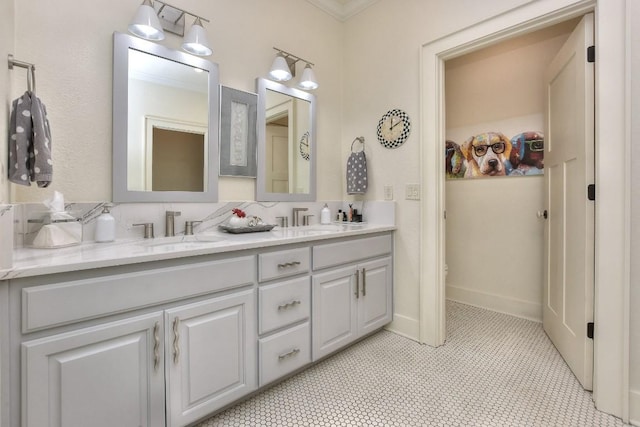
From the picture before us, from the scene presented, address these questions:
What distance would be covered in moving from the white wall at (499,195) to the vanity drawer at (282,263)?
206 cm

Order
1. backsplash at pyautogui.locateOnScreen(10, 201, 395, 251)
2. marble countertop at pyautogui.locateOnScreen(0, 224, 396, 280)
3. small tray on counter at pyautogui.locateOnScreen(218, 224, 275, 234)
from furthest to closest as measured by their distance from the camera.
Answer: small tray on counter at pyautogui.locateOnScreen(218, 224, 275, 234) → backsplash at pyautogui.locateOnScreen(10, 201, 395, 251) → marble countertop at pyautogui.locateOnScreen(0, 224, 396, 280)

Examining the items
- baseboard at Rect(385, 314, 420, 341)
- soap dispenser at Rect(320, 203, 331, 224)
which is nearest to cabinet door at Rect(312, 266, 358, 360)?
baseboard at Rect(385, 314, 420, 341)

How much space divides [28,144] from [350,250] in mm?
1658

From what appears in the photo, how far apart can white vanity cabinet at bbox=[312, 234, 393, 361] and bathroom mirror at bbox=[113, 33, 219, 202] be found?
86 cm

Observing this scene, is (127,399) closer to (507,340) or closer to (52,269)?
(52,269)

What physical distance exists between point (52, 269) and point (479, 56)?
3505mm

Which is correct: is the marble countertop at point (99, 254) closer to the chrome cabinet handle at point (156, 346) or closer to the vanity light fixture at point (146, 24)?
the chrome cabinet handle at point (156, 346)

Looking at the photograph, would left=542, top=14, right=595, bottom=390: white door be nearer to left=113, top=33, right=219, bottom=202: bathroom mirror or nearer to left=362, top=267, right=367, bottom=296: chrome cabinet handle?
left=362, top=267, right=367, bottom=296: chrome cabinet handle

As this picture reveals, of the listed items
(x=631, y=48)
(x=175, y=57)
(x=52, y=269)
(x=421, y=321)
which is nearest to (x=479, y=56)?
(x=631, y=48)

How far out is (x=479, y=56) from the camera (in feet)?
9.61

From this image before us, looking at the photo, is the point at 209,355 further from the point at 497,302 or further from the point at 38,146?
the point at 497,302

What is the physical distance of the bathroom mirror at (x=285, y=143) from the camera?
2.23m

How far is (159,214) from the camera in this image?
5.73 ft

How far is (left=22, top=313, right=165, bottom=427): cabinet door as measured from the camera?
0.96 m
